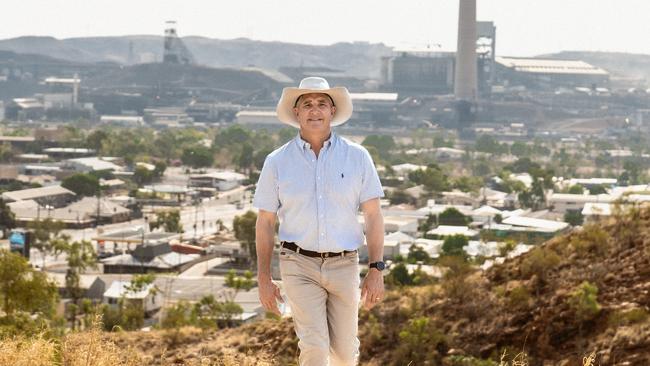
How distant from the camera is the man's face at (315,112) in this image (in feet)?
13.5

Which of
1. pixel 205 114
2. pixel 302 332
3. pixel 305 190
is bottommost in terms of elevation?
pixel 205 114

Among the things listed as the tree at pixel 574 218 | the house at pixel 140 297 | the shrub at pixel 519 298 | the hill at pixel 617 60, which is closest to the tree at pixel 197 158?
the tree at pixel 574 218

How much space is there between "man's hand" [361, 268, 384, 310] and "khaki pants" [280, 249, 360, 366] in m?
0.04

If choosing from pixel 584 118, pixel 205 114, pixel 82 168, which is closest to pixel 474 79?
pixel 584 118

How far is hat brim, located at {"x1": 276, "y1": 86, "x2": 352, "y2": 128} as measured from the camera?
4.12 meters

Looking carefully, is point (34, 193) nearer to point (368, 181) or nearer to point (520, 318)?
point (520, 318)

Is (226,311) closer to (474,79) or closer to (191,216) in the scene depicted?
(191,216)

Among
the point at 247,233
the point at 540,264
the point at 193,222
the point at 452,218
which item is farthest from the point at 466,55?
the point at 540,264

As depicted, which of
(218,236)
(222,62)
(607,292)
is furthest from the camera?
(222,62)

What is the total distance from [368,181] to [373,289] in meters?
0.33

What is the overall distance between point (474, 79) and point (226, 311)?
3285 inches

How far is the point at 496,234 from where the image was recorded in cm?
3058

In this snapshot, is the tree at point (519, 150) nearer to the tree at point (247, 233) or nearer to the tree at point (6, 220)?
the tree at point (6, 220)

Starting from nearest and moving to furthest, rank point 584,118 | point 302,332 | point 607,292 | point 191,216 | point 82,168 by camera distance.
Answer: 1. point 302,332
2. point 607,292
3. point 191,216
4. point 82,168
5. point 584,118
